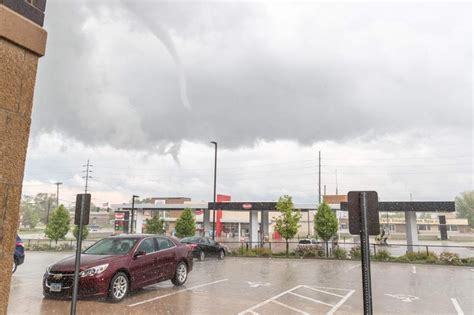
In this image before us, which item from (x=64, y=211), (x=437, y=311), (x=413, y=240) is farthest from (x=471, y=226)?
(x=437, y=311)

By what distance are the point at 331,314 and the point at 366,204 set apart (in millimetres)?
3588

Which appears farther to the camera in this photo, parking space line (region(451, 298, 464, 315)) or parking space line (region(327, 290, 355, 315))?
parking space line (region(451, 298, 464, 315))

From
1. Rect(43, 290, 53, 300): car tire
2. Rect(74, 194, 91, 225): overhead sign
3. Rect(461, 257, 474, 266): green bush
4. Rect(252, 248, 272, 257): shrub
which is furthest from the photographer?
Rect(252, 248, 272, 257): shrub

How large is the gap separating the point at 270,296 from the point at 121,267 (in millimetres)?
4098

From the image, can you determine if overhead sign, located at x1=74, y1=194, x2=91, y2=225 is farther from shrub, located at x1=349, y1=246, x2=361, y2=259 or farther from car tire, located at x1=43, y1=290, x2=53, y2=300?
shrub, located at x1=349, y1=246, x2=361, y2=259

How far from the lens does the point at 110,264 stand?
9.06 meters

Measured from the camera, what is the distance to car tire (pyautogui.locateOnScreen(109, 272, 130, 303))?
29.4 feet

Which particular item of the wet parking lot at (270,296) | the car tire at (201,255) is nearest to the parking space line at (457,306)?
the wet parking lot at (270,296)

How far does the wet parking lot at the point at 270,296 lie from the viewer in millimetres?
8688

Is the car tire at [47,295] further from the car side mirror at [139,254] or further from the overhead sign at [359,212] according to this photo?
the overhead sign at [359,212]

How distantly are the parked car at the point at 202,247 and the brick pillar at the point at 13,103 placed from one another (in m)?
18.8

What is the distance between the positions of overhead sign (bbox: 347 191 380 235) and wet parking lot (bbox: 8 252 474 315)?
3.42 metres

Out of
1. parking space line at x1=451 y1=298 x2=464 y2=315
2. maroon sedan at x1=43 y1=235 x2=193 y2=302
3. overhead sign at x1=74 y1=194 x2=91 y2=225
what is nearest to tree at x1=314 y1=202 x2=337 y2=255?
parking space line at x1=451 y1=298 x2=464 y2=315

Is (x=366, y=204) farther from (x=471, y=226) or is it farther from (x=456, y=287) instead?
(x=471, y=226)
